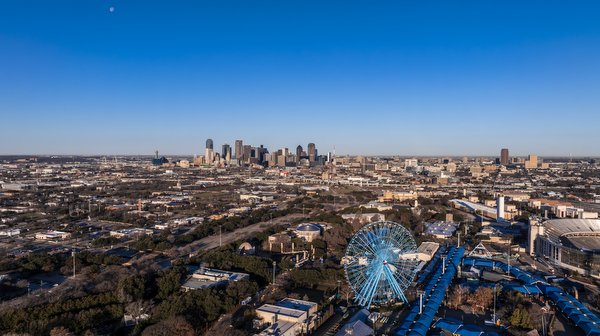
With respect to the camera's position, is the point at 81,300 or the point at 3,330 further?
the point at 81,300

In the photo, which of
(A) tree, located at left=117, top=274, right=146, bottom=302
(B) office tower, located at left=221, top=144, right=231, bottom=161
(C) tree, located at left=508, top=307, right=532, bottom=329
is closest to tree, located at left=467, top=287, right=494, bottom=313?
(C) tree, located at left=508, top=307, right=532, bottom=329

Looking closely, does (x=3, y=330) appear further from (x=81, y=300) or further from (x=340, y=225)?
(x=340, y=225)

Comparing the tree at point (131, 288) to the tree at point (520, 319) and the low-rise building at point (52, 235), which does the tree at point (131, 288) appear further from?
the low-rise building at point (52, 235)

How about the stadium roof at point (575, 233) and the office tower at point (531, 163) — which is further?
the office tower at point (531, 163)

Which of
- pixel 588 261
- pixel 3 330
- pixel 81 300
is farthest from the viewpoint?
pixel 588 261

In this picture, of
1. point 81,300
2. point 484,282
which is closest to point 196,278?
point 81,300

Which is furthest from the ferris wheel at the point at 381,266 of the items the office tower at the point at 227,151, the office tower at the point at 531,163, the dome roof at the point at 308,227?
the office tower at the point at 227,151

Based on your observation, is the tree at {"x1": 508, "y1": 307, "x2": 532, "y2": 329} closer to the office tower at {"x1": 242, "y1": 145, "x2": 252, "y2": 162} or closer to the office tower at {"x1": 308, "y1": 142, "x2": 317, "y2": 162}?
the office tower at {"x1": 242, "y1": 145, "x2": 252, "y2": 162}
